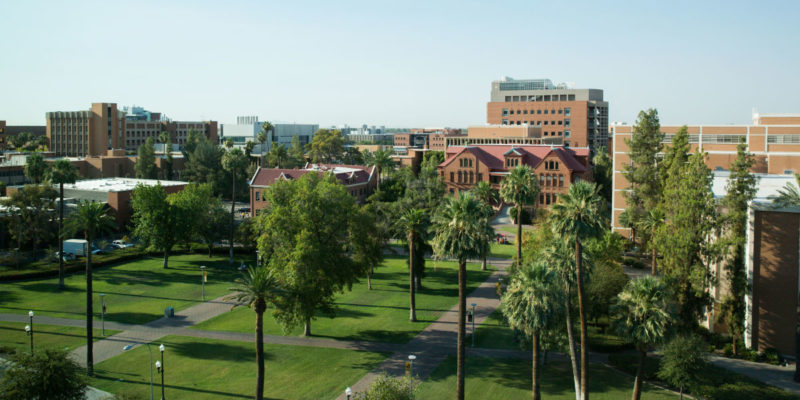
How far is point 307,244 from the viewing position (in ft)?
147

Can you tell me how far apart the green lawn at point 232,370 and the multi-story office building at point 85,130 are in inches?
4946

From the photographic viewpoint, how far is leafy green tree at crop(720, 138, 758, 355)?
43.5 m

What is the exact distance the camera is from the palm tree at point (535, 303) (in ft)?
110

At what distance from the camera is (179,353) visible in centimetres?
4372

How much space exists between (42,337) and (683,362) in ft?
148

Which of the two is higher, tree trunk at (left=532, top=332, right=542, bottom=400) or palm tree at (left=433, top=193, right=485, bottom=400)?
palm tree at (left=433, top=193, right=485, bottom=400)

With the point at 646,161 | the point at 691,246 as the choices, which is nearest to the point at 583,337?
the point at 691,246

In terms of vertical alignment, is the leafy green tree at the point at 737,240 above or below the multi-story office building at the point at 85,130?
below

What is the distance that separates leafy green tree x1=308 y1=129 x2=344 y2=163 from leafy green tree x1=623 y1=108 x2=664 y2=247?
9342 cm

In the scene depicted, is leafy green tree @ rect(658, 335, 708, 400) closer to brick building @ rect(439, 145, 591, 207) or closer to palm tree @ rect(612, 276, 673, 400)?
palm tree @ rect(612, 276, 673, 400)

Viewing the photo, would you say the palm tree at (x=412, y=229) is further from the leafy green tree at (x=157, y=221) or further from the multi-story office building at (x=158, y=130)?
the multi-story office building at (x=158, y=130)

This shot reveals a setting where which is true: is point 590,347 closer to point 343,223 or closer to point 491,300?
point 491,300

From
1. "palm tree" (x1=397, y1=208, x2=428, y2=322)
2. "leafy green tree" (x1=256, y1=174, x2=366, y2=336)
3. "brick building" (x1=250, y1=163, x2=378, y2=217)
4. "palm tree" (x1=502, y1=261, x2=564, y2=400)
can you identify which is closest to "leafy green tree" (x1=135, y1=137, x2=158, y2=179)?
"brick building" (x1=250, y1=163, x2=378, y2=217)

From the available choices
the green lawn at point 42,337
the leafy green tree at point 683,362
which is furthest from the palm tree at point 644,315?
the green lawn at point 42,337
